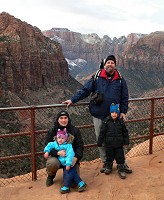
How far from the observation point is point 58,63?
7681 cm

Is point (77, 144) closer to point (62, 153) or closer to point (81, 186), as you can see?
point (62, 153)

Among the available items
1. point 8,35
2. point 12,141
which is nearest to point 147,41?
point 8,35

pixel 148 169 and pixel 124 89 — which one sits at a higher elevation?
pixel 124 89

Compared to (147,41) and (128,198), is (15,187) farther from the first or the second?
(147,41)

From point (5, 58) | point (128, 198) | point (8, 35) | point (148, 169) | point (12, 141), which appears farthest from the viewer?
point (8, 35)

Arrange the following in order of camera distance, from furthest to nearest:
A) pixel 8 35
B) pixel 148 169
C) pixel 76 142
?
pixel 8 35, pixel 148 169, pixel 76 142

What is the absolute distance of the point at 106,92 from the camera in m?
5.57

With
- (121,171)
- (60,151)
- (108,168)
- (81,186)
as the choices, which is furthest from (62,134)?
(121,171)

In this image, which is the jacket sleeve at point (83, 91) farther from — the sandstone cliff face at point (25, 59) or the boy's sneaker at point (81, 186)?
the sandstone cliff face at point (25, 59)

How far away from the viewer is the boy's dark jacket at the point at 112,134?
5555mm

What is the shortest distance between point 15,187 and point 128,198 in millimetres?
2131

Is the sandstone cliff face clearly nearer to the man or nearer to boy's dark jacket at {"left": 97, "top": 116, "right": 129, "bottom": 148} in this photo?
the man

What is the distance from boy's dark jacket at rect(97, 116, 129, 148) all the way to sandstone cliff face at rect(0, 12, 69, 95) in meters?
43.9

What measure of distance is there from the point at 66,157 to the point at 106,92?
1399 millimetres
